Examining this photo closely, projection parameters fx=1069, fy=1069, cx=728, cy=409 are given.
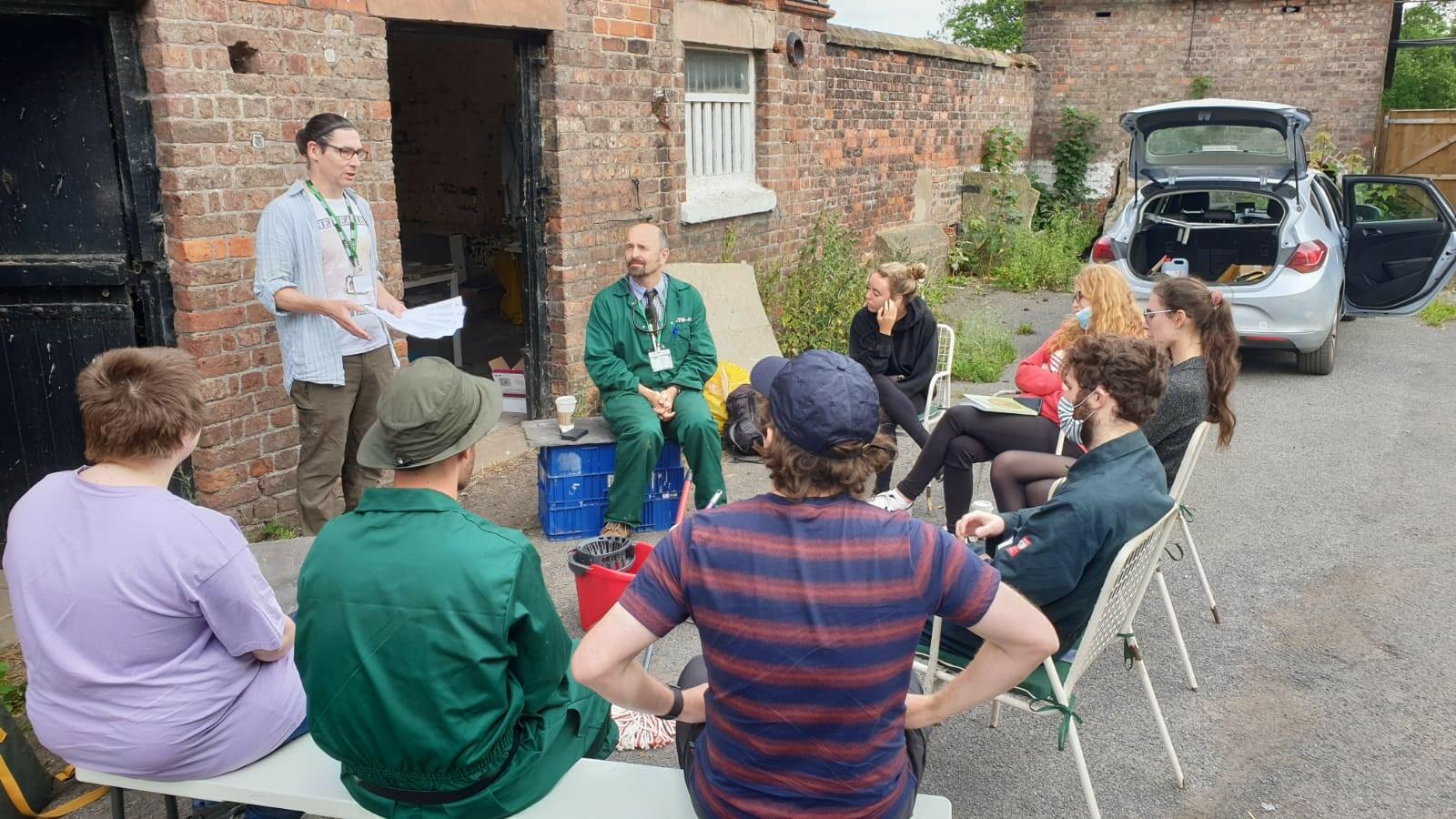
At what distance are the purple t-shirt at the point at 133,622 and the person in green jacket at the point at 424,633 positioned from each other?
0.35m

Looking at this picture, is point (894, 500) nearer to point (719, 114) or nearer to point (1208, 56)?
point (719, 114)

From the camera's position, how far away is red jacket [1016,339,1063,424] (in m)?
4.93

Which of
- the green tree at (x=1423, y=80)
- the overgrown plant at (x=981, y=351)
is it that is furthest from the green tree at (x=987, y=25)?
the overgrown plant at (x=981, y=351)

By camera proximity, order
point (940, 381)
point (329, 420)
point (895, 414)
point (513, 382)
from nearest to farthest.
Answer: point (329, 420)
point (895, 414)
point (940, 381)
point (513, 382)

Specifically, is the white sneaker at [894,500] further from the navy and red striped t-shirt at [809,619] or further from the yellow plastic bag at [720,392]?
the navy and red striped t-shirt at [809,619]

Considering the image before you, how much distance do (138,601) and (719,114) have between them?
272 inches

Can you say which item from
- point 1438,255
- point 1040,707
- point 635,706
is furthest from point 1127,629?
point 1438,255

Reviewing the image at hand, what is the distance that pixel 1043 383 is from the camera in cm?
502

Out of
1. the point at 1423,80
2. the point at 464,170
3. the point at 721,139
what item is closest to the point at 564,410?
the point at 721,139

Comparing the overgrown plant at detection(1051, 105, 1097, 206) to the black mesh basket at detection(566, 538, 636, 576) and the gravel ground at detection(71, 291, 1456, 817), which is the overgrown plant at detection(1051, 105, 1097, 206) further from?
the black mesh basket at detection(566, 538, 636, 576)

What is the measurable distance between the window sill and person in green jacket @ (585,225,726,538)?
2542 mm

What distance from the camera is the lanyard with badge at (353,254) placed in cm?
459

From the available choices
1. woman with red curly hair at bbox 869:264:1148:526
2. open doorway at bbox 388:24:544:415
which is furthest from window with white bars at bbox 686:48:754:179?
woman with red curly hair at bbox 869:264:1148:526

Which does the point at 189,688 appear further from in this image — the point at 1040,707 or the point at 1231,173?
the point at 1231,173
